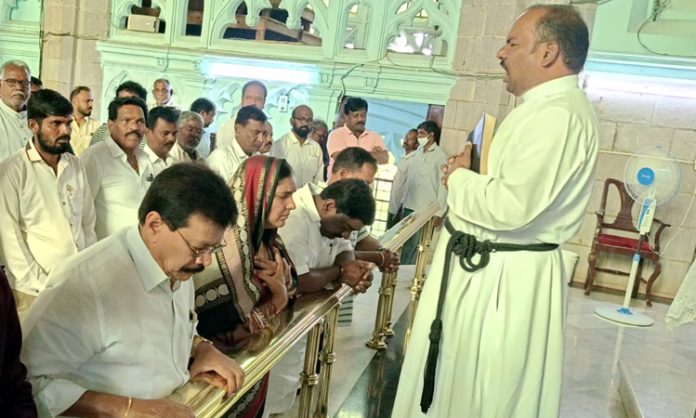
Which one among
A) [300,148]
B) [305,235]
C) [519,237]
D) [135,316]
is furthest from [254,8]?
[135,316]

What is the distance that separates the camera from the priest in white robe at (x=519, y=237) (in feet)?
6.41

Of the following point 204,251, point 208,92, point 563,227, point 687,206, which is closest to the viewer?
point 204,251

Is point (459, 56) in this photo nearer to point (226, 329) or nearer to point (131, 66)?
point (131, 66)

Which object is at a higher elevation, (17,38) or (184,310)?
(17,38)

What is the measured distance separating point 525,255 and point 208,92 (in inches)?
235

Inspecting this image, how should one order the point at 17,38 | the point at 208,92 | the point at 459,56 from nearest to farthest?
the point at 459,56, the point at 208,92, the point at 17,38

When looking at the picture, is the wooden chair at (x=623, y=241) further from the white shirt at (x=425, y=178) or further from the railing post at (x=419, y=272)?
the railing post at (x=419, y=272)

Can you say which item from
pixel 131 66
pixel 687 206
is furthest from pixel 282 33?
pixel 687 206

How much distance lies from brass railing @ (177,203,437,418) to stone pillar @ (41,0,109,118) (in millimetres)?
5405

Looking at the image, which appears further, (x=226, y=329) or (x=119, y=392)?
(x=226, y=329)

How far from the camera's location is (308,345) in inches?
91.9

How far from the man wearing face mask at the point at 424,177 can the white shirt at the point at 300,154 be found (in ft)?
3.68

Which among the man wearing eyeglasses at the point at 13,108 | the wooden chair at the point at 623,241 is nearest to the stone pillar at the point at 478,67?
the wooden chair at the point at 623,241

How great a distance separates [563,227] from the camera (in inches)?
81.7
